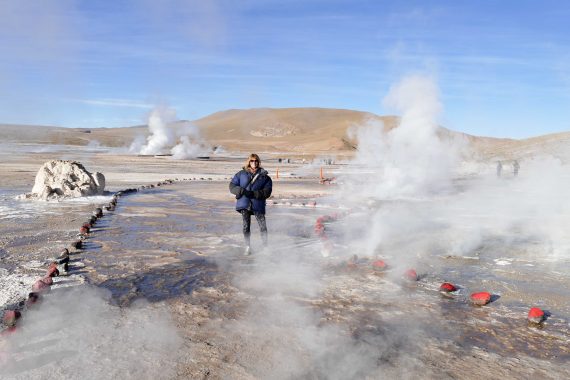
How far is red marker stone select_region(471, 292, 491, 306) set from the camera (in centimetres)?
568

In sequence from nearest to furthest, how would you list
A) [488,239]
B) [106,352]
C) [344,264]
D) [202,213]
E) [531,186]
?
[106,352], [344,264], [488,239], [202,213], [531,186]

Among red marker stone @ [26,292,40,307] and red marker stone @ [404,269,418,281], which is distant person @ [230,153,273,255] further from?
red marker stone @ [26,292,40,307]

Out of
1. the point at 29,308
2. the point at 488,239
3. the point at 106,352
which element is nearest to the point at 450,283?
the point at 488,239

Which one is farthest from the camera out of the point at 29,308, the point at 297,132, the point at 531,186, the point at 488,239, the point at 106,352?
the point at 297,132

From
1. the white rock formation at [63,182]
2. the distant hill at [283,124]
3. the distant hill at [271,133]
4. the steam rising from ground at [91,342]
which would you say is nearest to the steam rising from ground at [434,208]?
the steam rising from ground at [91,342]

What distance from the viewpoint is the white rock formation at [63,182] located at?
14.4m

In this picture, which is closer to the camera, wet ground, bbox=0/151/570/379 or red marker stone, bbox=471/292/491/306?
wet ground, bbox=0/151/570/379

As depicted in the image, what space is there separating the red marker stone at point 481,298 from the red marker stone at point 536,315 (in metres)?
0.53

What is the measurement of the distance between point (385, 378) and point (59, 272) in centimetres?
466

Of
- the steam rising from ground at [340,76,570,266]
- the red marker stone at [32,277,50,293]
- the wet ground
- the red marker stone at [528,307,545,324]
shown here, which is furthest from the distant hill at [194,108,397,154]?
the red marker stone at [32,277,50,293]

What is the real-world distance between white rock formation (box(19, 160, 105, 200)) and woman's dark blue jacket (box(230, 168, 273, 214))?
29.2 ft

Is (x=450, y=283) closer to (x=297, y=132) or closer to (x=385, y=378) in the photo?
(x=385, y=378)

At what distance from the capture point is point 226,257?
7664 millimetres

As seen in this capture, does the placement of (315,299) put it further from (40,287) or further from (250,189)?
(40,287)
